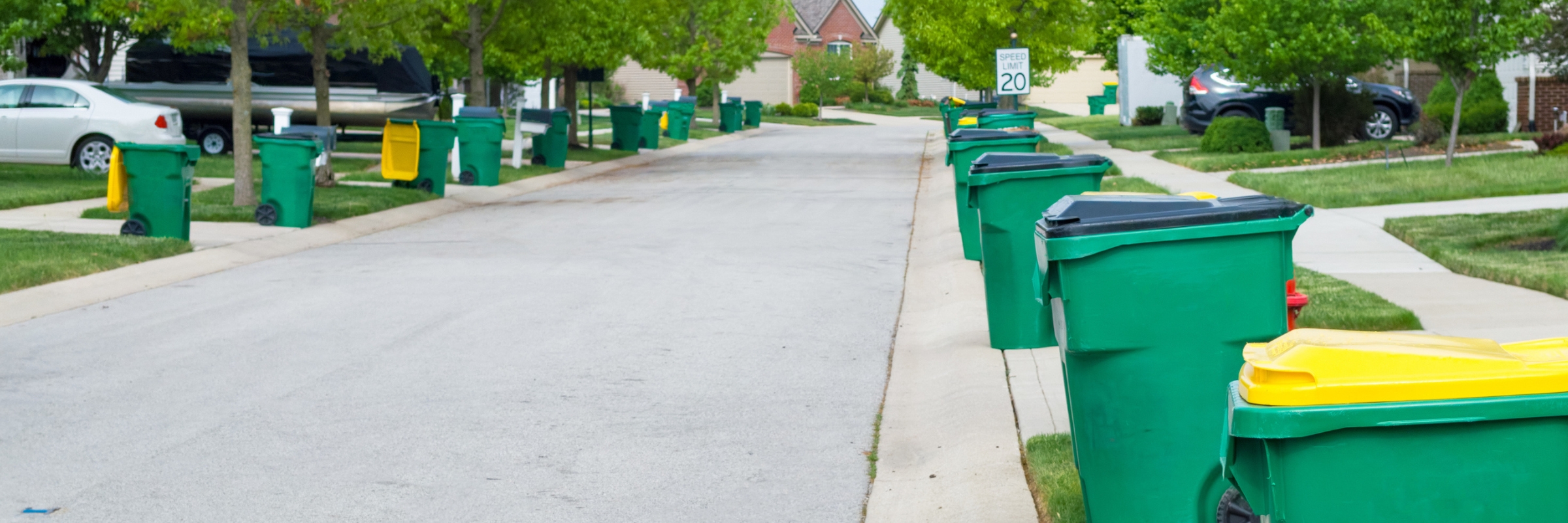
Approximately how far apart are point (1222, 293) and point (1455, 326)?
4.29 meters

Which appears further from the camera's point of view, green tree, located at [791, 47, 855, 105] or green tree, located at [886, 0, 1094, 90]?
green tree, located at [791, 47, 855, 105]

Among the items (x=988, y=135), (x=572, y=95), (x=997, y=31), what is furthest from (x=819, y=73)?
(x=988, y=135)

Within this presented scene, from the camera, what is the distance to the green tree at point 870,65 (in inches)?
2707

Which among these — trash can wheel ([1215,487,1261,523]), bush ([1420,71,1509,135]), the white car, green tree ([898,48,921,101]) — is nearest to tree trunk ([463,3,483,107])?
the white car

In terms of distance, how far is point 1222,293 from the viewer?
3.99 m

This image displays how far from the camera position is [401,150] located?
18.0 m

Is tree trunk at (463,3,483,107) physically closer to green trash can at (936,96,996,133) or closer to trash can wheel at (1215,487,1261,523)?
green trash can at (936,96,996,133)

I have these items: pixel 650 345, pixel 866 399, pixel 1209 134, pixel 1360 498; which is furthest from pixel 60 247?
pixel 1209 134

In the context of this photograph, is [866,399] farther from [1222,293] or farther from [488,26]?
[488,26]

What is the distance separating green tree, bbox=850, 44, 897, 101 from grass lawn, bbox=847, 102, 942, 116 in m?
1.32

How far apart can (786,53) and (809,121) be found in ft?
59.2

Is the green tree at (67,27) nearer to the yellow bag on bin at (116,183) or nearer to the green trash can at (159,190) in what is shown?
the yellow bag on bin at (116,183)

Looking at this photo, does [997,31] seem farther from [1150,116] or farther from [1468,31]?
[1468,31]

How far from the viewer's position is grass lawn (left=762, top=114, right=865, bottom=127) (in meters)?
52.2
